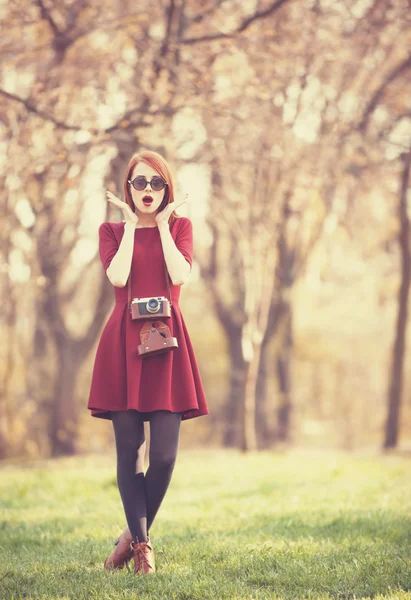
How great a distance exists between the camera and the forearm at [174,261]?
177 inches

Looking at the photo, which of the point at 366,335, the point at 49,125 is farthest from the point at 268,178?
the point at 366,335

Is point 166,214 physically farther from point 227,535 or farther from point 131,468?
point 227,535

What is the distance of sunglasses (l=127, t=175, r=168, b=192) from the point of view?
468 centimetres

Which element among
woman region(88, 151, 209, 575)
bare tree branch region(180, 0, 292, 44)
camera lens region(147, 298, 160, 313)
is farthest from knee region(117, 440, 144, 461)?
bare tree branch region(180, 0, 292, 44)

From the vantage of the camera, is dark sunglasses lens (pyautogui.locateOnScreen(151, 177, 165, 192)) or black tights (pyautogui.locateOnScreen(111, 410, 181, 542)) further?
dark sunglasses lens (pyautogui.locateOnScreen(151, 177, 165, 192))

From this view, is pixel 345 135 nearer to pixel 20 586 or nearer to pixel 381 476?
pixel 381 476

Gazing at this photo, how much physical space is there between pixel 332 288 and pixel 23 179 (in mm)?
14813

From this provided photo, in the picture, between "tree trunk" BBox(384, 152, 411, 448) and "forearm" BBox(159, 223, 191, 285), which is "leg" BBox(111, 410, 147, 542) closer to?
"forearm" BBox(159, 223, 191, 285)

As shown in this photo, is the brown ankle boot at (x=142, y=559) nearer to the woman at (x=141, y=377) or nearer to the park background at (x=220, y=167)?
the woman at (x=141, y=377)

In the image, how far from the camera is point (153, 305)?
4.44 metres

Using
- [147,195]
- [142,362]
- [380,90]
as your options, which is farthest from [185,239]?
[380,90]

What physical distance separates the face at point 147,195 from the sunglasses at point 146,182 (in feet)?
0.05

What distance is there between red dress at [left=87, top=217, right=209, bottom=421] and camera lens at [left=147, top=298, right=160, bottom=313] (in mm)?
94

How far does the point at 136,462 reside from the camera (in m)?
4.58
